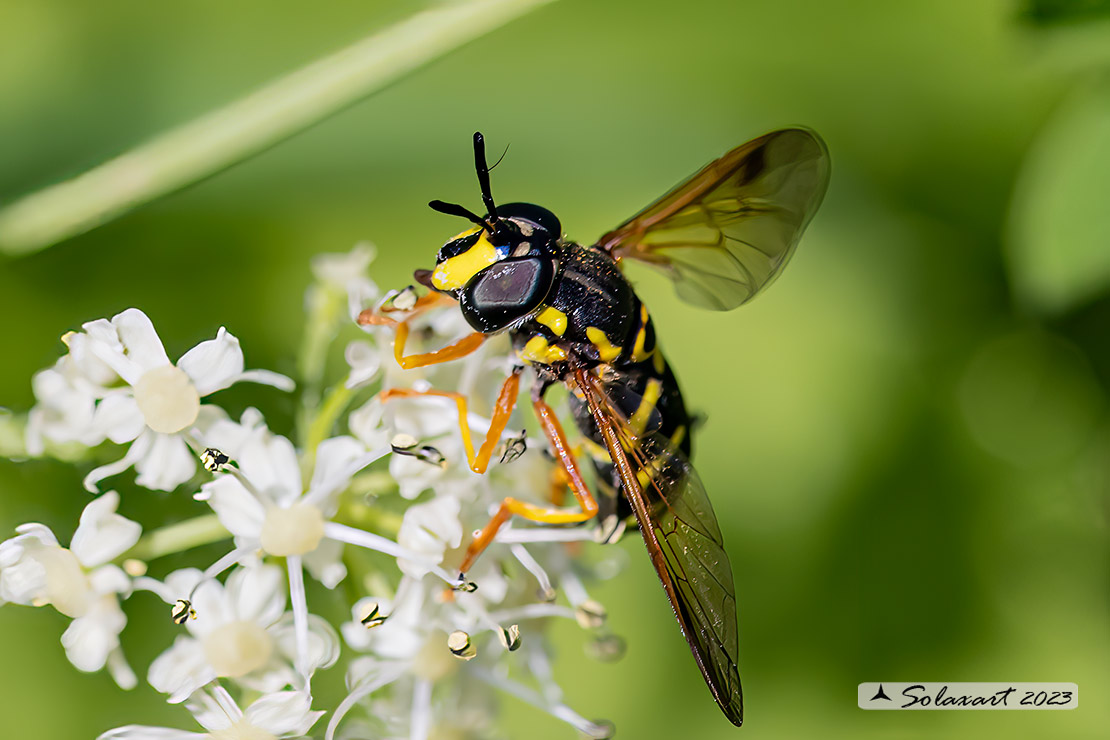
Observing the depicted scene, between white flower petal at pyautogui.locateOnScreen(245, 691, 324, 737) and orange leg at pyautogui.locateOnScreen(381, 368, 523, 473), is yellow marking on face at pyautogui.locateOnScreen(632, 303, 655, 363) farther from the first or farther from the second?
white flower petal at pyautogui.locateOnScreen(245, 691, 324, 737)

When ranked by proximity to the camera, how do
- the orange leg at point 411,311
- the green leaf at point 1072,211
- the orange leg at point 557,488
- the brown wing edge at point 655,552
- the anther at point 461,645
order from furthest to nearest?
1. the green leaf at point 1072,211
2. the orange leg at point 557,488
3. the orange leg at point 411,311
4. the anther at point 461,645
5. the brown wing edge at point 655,552

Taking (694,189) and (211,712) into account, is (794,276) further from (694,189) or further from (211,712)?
(211,712)

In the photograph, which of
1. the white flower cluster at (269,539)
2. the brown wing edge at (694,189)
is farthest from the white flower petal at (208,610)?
the brown wing edge at (694,189)

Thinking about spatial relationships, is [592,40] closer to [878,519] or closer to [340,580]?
[878,519]

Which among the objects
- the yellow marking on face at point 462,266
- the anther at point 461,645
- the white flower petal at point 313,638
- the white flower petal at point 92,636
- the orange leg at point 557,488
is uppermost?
the yellow marking on face at point 462,266

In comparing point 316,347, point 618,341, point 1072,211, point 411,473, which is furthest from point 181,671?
point 1072,211

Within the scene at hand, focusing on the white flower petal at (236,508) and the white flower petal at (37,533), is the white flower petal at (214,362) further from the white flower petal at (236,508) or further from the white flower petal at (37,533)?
the white flower petal at (37,533)
